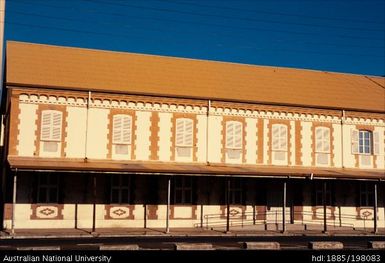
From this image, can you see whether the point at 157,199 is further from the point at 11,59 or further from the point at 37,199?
the point at 11,59

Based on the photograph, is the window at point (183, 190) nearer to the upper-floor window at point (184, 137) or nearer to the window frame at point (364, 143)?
the upper-floor window at point (184, 137)

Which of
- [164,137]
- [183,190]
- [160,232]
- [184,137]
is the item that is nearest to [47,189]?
[160,232]

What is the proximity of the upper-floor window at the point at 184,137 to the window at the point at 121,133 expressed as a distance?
2.44 meters

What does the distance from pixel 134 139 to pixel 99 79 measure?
3.45 m

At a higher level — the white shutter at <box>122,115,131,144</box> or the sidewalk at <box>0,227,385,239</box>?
the white shutter at <box>122,115,131,144</box>

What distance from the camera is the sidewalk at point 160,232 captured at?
23005mm

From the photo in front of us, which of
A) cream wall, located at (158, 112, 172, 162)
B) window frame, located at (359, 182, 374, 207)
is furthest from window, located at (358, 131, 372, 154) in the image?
cream wall, located at (158, 112, 172, 162)

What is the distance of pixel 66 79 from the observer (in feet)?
89.2

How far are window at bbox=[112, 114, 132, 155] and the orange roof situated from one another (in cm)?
139

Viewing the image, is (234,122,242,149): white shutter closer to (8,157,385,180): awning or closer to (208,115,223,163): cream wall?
(208,115,223,163): cream wall

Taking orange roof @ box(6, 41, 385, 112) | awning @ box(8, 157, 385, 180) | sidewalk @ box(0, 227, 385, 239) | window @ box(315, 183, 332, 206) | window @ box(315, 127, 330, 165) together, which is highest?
orange roof @ box(6, 41, 385, 112)

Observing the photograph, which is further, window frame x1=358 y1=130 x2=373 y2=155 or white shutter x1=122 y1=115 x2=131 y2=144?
window frame x1=358 y1=130 x2=373 y2=155

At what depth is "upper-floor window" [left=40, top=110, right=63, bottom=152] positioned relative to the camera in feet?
85.7

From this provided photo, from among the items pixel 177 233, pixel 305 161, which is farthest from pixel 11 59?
pixel 305 161
